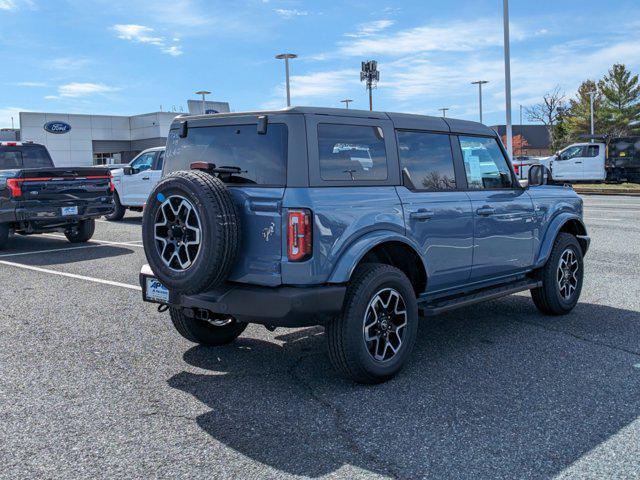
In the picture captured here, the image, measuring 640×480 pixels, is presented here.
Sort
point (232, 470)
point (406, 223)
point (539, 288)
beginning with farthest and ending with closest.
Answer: point (539, 288) < point (406, 223) < point (232, 470)

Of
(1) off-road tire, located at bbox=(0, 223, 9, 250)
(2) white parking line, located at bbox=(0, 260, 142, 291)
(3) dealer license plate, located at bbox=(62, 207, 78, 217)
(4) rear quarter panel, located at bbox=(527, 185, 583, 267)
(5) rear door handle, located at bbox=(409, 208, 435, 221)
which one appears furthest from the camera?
(1) off-road tire, located at bbox=(0, 223, 9, 250)

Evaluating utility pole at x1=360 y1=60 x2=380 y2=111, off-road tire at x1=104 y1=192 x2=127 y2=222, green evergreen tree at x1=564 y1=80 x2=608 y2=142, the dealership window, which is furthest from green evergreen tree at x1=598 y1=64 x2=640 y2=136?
off-road tire at x1=104 y1=192 x2=127 y2=222

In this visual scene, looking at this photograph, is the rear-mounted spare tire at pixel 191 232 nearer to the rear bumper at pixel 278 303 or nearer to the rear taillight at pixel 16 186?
the rear bumper at pixel 278 303

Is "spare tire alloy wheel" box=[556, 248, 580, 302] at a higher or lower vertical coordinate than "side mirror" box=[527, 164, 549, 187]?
lower

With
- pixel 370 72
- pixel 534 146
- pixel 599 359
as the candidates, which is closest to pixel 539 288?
pixel 599 359

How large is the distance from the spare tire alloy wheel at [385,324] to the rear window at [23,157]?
38.2ft

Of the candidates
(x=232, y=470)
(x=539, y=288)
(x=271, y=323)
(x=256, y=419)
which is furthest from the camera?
(x=539, y=288)

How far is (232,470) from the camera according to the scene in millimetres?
3314

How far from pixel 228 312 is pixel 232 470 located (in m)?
1.25

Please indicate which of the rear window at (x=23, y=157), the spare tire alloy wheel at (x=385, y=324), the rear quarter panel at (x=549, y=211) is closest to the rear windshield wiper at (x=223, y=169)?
the spare tire alloy wheel at (x=385, y=324)

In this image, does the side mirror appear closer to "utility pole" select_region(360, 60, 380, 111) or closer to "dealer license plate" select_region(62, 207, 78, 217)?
"dealer license plate" select_region(62, 207, 78, 217)

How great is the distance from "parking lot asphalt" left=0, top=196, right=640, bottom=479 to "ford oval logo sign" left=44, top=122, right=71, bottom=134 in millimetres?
47621

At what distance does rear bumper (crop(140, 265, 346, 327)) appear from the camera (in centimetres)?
416

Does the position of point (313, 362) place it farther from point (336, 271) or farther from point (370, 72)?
point (370, 72)
